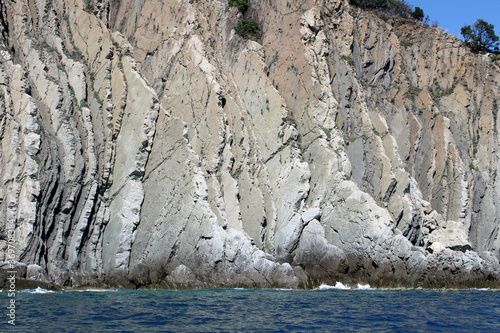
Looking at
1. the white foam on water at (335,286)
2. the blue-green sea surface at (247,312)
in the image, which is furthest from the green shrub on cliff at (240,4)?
the blue-green sea surface at (247,312)

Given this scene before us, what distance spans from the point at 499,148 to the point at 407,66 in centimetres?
1049

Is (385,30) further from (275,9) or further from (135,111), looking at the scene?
(135,111)

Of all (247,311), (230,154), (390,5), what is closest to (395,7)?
(390,5)

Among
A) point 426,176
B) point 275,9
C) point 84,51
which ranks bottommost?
point 426,176

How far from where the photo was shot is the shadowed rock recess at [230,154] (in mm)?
28344

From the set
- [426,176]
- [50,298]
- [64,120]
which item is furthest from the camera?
[426,176]

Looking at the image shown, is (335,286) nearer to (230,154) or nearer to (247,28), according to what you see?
(230,154)

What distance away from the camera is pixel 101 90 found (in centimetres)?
3309

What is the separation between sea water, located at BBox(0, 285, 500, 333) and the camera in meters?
16.6

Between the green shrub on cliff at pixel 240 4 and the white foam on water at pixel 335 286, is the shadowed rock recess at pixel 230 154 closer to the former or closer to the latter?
the white foam on water at pixel 335 286

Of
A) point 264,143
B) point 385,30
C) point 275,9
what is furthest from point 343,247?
point 385,30

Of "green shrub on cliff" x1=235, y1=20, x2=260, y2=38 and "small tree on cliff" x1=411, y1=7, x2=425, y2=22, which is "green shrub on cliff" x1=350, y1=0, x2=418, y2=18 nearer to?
"small tree on cliff" x1=411, y1=7, x2=425, y2=22

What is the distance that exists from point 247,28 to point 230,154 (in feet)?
40.5

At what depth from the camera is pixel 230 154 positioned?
33.4 meters
